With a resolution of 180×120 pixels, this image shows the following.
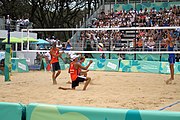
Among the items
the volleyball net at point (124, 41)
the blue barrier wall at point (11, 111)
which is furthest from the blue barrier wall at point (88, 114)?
the volleyball net at point (124, 41)

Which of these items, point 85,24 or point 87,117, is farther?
point 85,24

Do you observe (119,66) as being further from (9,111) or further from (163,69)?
(9,111)

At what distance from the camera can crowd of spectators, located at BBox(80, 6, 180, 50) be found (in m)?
20.6

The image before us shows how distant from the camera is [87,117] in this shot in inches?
137

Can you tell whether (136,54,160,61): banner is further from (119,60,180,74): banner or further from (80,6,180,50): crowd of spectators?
(119,60,180,74): banner

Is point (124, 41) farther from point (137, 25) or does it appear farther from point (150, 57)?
point (150, 57)

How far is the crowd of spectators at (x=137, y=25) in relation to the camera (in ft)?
67.7

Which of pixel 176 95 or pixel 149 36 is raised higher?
pixel 149 36

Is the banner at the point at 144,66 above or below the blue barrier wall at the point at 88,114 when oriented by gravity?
below

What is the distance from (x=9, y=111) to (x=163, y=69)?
16121 mm

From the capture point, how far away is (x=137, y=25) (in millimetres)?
25609

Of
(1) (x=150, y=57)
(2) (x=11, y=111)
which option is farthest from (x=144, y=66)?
(2) (x=11, y=111)

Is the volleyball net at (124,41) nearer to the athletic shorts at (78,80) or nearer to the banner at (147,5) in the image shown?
the banner at (147,5)

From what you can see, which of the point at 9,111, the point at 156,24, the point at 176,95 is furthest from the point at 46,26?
the point at 9,111
